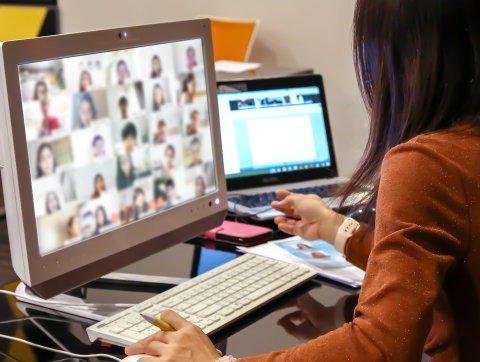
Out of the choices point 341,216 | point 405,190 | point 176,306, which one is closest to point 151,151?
point 176,306

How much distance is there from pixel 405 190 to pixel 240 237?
0.71 metres

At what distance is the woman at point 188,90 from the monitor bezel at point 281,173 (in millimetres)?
458

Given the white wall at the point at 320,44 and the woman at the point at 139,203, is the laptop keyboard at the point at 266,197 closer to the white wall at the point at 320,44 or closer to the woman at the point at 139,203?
the woman at the point at 139,203

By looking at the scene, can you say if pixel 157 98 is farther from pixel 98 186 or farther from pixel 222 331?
pixel 222 331

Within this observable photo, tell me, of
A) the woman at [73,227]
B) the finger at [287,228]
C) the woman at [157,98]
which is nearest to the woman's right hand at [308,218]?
the finger at [287,228]

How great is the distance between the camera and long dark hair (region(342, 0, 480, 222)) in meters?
1.03

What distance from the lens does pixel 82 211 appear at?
4.07ft

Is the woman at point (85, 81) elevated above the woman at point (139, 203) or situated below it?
above

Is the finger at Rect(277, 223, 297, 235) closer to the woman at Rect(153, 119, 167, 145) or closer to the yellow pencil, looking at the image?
the woman at Rect(153, 119, 167, 145)

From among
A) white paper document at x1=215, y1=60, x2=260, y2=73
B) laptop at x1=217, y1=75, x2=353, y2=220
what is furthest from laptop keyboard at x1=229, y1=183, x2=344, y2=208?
white paper document at x1=215, y1=60, x2=260, y2=73

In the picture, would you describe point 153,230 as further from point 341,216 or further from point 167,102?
point 341,216

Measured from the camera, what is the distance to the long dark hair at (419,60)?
3.38 feet

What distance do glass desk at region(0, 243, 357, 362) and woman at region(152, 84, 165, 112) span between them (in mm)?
321

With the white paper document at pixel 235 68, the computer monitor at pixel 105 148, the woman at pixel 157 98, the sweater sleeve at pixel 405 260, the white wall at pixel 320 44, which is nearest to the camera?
the sweater sleeve at pixel 405 260
